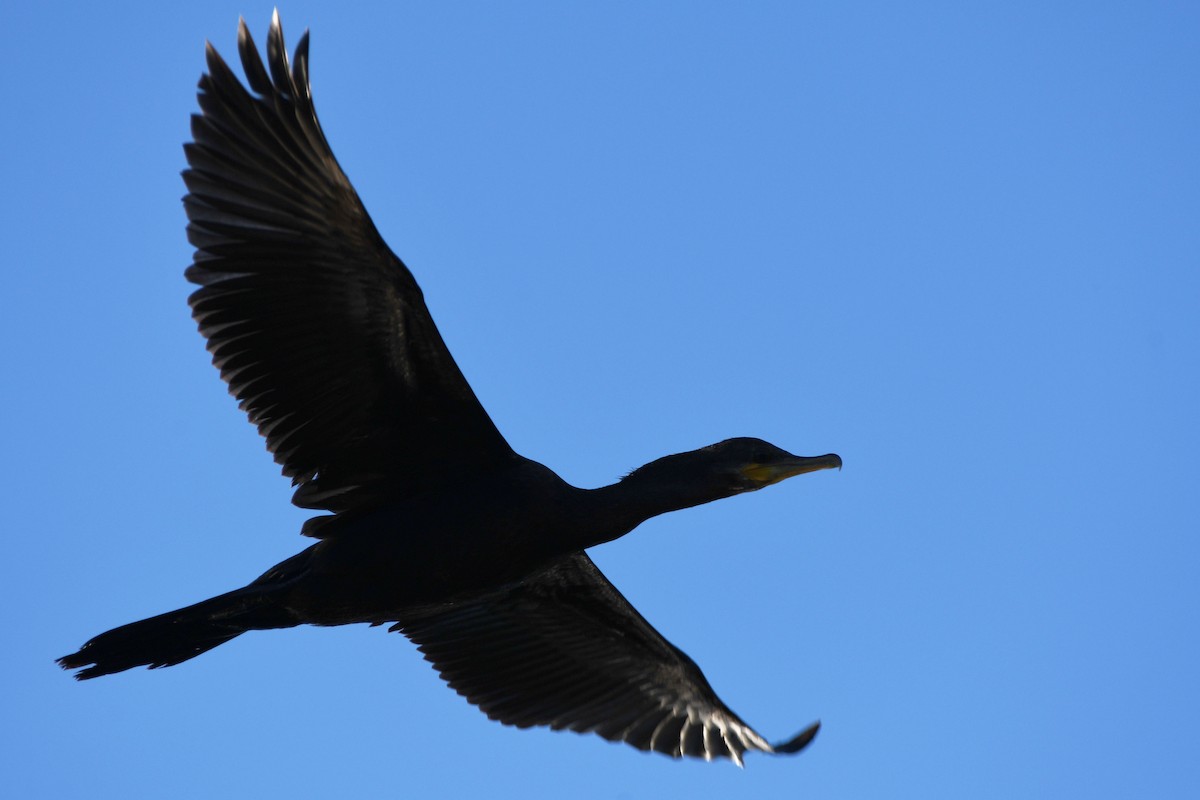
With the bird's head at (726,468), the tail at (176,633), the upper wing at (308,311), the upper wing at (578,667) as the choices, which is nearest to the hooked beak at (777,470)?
the bird's head at (726,468)

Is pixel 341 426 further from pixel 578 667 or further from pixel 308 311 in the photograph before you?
pixel 578 667

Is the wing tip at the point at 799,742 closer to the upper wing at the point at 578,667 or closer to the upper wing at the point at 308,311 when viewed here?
the upper wing at the point at 578,667

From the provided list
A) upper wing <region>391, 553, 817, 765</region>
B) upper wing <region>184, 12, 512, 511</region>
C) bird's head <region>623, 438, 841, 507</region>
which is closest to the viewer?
upper wing <region>184, 12, 512, 511</region>

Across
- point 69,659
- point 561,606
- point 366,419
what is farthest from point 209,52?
point 561,606

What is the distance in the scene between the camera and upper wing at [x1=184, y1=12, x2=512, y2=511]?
7.54m

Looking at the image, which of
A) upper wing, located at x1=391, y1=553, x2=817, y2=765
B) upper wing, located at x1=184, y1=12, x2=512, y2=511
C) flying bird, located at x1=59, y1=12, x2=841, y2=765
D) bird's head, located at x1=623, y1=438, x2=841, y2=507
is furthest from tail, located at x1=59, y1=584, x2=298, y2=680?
bird's head, located at x1=623, y1=438, x2=841, y2=507

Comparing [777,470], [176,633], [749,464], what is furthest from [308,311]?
[777,470]

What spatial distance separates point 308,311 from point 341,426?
2.26ft

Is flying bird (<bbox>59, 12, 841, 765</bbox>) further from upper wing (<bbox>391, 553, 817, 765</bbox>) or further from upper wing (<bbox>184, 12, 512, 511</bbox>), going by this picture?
upper wing (<bbox>391, 553, 817, 765</bbox>)

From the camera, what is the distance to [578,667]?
9539 millimetres

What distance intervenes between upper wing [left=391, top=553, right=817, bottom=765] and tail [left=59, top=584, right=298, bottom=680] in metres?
Result: 1.56

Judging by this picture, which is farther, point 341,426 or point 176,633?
point 341,426

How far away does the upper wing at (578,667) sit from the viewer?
9.34m

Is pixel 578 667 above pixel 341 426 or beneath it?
beneath
